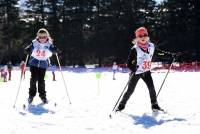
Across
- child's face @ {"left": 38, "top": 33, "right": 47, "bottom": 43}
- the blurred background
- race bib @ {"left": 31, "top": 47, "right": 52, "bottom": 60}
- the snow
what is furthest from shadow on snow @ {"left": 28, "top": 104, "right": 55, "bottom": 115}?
the blurred background

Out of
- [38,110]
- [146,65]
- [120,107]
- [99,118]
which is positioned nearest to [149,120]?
[99,118]

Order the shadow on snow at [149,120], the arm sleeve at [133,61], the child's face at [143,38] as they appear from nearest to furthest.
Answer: the shadow on snow at [149,120]
the child's face at [143,38]
the arm sleeve at [133,61]

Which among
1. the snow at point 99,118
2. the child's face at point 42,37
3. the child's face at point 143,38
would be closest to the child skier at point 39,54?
the child's face at point 42,37

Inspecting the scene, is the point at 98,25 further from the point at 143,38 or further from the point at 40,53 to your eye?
the point at 143,38

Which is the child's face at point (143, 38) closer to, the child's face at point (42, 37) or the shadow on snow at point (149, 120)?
the shadow on snow at point (149, 120)

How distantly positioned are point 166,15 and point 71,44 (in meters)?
12.9

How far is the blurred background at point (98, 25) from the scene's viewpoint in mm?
58656

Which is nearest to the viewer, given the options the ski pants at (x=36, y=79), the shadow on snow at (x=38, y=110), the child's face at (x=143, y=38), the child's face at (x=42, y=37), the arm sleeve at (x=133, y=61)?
the child's face at (x=143, y=38)

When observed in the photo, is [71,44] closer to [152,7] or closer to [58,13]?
[58,13]

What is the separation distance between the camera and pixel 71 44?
65.2m

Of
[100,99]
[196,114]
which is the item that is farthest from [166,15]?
[196,114]

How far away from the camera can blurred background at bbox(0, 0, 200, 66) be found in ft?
192

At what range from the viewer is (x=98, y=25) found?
64.7 metres

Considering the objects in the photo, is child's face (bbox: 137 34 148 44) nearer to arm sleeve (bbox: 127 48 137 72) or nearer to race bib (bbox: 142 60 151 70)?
arm sleeve (bbox: 127 48 137 72)
